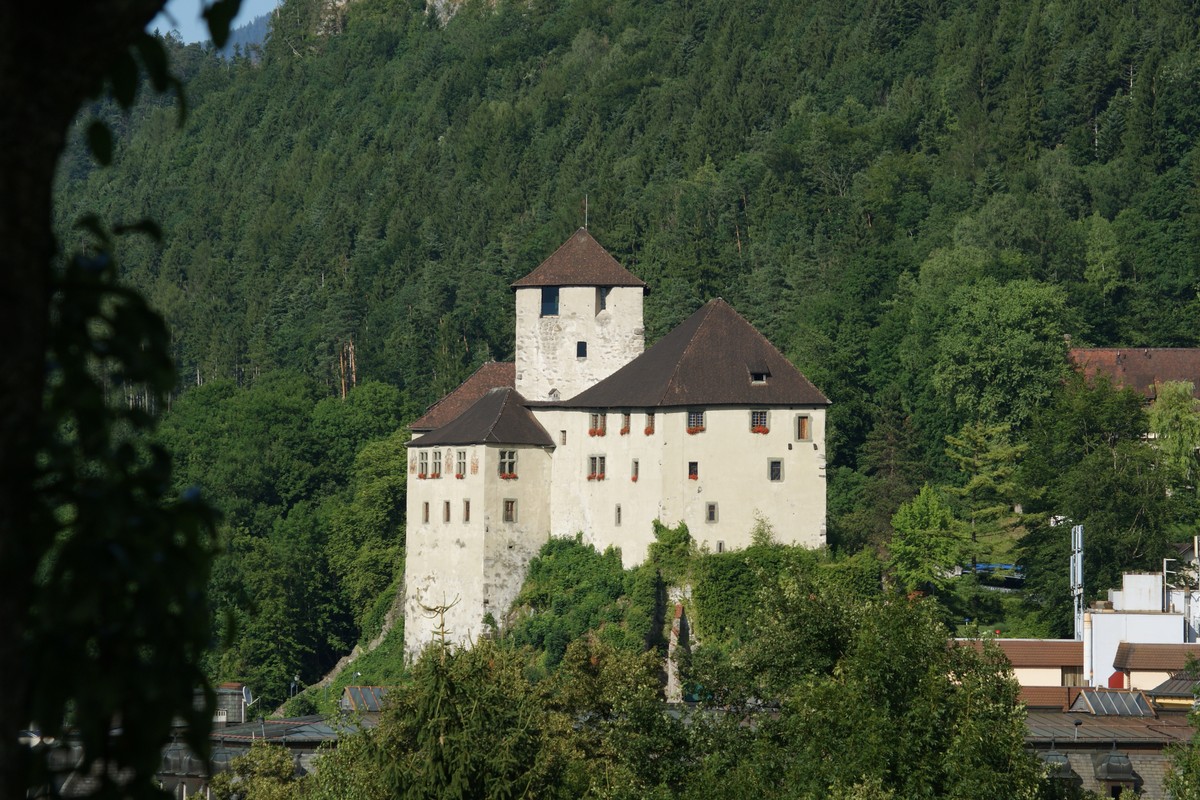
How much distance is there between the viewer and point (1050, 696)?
5553 cm

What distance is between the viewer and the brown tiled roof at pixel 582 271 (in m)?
68.1

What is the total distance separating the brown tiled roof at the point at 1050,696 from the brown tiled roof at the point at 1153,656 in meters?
2.11

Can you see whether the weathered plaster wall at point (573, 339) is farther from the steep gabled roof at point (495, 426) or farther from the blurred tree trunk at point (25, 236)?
the blurred tree trunk at point (25, 236)

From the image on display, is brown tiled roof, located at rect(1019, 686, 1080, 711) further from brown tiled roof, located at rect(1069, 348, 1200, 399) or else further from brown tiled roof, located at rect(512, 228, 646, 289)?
brown tiled roof, located at rect(1069, 348, 1200, 399)

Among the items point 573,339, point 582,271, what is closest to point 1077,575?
point 573,339

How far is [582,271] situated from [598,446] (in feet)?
23.8

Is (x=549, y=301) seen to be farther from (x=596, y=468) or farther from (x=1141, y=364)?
(x=1141, y=364)

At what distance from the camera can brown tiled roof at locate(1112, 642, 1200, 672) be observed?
5781cm

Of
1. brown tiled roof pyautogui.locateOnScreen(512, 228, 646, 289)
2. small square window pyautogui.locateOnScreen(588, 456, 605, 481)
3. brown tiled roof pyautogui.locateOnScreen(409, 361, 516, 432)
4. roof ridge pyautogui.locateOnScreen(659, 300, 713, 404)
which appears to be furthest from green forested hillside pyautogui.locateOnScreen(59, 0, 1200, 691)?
brown tiled roof pyautogui.locateOnScreen(409, 361, 516, 432)

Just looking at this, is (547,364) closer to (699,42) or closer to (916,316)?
(916,316)

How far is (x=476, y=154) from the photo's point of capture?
16112 cm

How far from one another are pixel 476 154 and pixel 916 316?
2806 inches

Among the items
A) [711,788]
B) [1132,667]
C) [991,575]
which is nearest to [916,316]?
[991,575]

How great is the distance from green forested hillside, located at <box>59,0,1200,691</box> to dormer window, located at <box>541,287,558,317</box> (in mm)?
13880
